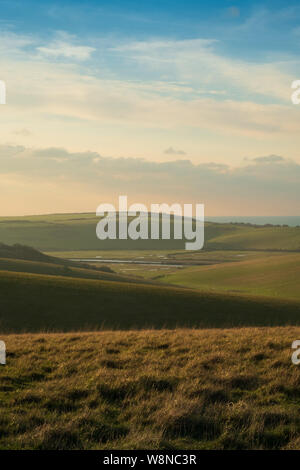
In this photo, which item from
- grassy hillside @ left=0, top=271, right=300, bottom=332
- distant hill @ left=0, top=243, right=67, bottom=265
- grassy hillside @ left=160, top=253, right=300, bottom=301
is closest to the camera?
grassy hillside @ left=0, top=271, right=300, bottom=332

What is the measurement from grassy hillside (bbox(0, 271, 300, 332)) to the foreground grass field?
15.1 m

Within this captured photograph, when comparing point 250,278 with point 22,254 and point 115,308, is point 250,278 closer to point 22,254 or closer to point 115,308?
point 22,254

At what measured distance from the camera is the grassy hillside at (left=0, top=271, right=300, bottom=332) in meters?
31.6

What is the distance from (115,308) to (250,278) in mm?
64637

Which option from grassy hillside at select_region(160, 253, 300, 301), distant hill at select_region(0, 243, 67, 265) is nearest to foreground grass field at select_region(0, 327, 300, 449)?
distant hill at select_region(0, 243, 67, 265)

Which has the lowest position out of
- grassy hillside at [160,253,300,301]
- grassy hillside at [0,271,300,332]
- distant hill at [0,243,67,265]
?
grassy hillside at [160,253,300,301]

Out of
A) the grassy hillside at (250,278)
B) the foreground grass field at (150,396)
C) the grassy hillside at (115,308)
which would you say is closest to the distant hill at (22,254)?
the grassy hillside at (250,278)

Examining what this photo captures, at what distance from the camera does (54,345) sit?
16.7 meters

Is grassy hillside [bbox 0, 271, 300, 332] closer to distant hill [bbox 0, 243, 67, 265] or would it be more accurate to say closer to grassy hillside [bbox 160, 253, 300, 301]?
distant hill [bbox 0, 243, 67, 265]

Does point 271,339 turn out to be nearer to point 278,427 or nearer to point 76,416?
point 278,427

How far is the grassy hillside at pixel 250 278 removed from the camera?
263 ft

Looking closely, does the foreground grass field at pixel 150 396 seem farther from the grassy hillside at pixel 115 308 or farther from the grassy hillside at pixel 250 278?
the grassy hillside at pixel 250 278
